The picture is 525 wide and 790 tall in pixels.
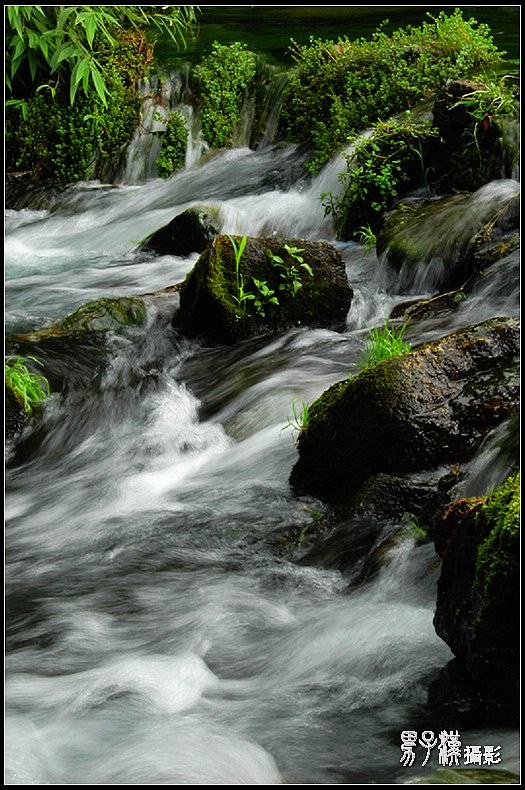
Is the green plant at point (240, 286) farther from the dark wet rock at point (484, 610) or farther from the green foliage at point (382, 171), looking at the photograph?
the dark wet rock at point (484, 610)

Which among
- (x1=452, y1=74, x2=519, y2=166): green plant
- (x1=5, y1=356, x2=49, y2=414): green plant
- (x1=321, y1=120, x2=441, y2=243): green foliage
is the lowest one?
(x1=5, y1=356, x2=49, y2=414): green plant

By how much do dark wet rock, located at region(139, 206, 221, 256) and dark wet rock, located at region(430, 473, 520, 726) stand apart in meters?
5.51

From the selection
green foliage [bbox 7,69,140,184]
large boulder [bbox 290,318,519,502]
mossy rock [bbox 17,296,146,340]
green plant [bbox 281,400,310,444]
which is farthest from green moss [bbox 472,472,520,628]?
green foliage [bbox 7,69,140,184]

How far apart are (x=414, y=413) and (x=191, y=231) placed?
4507 mm

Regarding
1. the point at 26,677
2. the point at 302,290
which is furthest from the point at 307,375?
the point at 26,677

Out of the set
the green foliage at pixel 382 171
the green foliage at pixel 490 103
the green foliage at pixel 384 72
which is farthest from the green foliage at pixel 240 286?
the green foliage at pixel 384 72

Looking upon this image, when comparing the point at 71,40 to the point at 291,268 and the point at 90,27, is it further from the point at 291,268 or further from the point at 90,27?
the point at 291,268

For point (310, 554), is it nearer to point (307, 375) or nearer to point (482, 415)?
point (482, 415)

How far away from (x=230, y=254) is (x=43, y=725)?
3730 mm

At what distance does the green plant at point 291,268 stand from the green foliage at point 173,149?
5.00 m

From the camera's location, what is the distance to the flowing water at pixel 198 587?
107 inches

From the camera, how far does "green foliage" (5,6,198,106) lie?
997 centimetres

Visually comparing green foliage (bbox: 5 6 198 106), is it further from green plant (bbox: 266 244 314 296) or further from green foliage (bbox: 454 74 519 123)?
green plant (bbox: 266 244 314 296)

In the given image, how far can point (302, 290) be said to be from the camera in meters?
6.32
